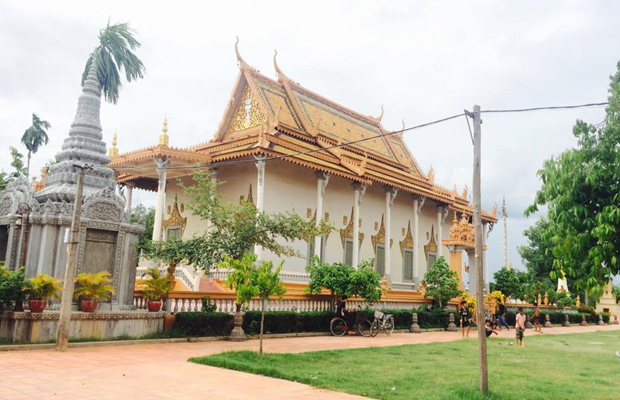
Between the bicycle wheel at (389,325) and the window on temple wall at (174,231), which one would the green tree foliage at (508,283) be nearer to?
the bicycle wheel at (389,325)

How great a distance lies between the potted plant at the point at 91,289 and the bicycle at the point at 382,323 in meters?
7.99

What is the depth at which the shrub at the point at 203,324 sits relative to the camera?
13141 millimetres

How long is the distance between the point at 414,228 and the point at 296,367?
1875 cm

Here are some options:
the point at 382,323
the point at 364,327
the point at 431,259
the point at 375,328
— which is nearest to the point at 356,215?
the point at 364,327

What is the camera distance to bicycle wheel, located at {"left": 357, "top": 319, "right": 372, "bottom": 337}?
660 inches

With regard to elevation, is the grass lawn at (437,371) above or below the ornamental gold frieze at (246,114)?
below

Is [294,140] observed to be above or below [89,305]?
above

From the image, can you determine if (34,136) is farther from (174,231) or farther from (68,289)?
(68,289)

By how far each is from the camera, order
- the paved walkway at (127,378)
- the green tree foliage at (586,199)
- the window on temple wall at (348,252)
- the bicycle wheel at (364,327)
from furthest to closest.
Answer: the window on temple wall at (348,252) < the bicycle wheel at (364,327) < the paved walkway at (127,378) < the green tree foliage at (586,199)

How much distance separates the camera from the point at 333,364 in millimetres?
9758

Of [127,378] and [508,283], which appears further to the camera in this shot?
[508,283]

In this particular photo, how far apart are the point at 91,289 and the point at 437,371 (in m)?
7.23

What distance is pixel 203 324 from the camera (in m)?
13.5

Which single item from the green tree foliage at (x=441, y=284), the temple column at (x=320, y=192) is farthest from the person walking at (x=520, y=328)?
the temple column at (x=320, y=192)
